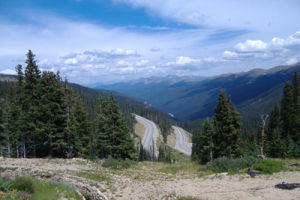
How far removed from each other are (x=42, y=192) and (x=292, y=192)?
506 inches

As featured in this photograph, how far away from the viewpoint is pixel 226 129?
2923 cm

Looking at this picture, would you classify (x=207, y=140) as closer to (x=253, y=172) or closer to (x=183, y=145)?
(x=253, y=172)

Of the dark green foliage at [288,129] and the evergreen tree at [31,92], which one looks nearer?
the evergreen tree at [31,92]

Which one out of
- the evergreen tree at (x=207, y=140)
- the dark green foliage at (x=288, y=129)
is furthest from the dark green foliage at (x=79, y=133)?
the dark green foliage at (x=288, y=129)

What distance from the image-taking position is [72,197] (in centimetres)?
891

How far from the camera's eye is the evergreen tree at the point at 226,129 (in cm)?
2912

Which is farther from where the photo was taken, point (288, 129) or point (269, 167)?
point (288, 129)

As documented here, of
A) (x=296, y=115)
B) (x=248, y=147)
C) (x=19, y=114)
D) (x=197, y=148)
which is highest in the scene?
(x=19, y=114)

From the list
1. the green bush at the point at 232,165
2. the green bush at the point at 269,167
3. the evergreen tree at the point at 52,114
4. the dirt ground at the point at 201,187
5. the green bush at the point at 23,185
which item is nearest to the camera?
the green bush at the point at 23,185

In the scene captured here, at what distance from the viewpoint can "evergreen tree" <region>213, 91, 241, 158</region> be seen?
95.6 feet

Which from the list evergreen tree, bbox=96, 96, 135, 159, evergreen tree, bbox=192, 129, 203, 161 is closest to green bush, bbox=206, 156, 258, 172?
evergreen tree, bbox=192, 129, 203, 161

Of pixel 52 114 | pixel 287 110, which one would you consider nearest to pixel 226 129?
pixel 287 110

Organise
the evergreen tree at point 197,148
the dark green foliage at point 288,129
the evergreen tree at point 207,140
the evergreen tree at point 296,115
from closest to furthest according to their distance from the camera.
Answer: the evergreen tree at point 207,140
the evergreen tree at point 197,148
the dark green foliage at point 288,129
the evergreen tree at point 296,115

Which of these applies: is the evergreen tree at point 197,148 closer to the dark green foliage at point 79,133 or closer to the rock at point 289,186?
the dark green foliage at point 79,133
